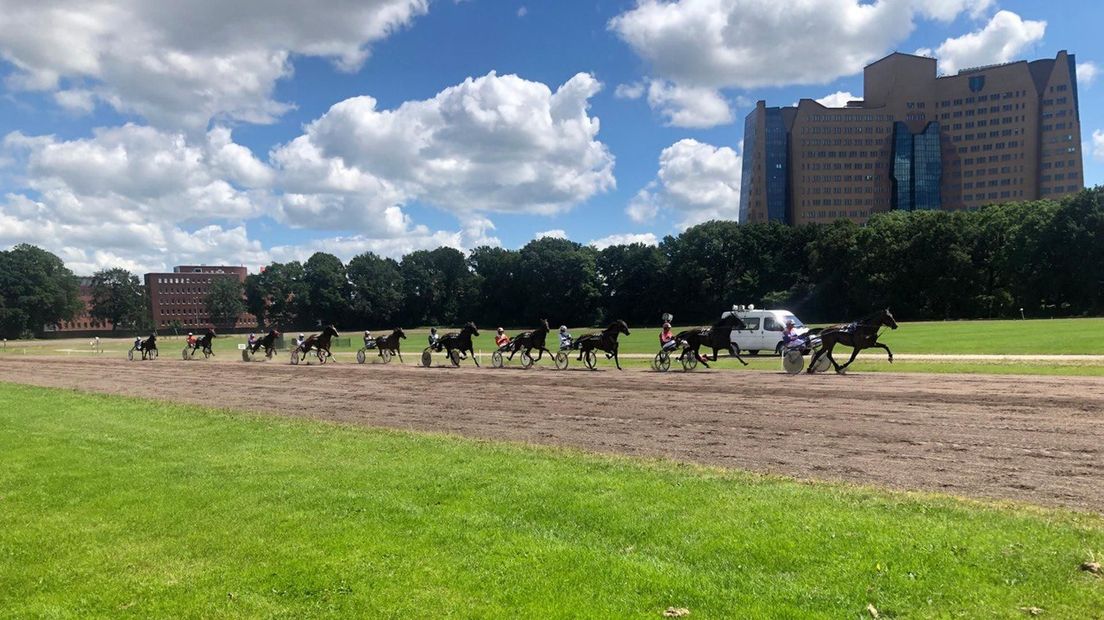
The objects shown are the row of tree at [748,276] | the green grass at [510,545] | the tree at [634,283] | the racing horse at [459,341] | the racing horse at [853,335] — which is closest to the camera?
the green grass at [510,545]

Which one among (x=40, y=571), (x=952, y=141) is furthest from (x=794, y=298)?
(x=952, y=141)

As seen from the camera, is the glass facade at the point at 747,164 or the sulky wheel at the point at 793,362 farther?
the glass facade at the point at 747,164

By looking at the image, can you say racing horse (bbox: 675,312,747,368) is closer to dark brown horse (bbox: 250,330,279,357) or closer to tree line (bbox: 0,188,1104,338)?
dark brown horse (bbox: 250,330,279,357)

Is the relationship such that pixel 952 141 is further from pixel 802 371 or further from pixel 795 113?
pixel 802 371

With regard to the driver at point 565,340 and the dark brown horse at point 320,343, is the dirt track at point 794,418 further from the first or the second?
the dark brown horse at point 320,343

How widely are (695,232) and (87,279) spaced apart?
13936 centimetres

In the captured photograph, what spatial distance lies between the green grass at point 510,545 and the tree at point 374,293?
112747 millimetres

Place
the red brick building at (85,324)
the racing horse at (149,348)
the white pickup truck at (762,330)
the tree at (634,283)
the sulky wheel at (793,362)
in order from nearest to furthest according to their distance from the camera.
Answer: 1. the sulky wheel at (793,362)
2. the white pickup truck at (762,330)
3. the racing horse at (149,348)
4. the tree at (634,283)
5. the red brick building at (85,324)

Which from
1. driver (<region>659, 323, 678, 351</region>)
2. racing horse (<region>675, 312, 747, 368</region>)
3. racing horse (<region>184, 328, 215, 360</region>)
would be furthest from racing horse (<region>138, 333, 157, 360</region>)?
racing horse (<region>675, 312, 747, 368</region>)

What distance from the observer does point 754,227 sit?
3723 inches

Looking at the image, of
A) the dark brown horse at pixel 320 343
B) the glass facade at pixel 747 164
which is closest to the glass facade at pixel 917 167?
the glass facade at pixel 747 164

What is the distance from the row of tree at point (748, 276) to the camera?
6456cm

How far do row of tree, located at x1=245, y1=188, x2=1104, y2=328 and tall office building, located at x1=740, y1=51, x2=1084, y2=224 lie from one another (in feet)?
→ 220

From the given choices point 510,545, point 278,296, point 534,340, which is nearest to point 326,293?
point 278,296
